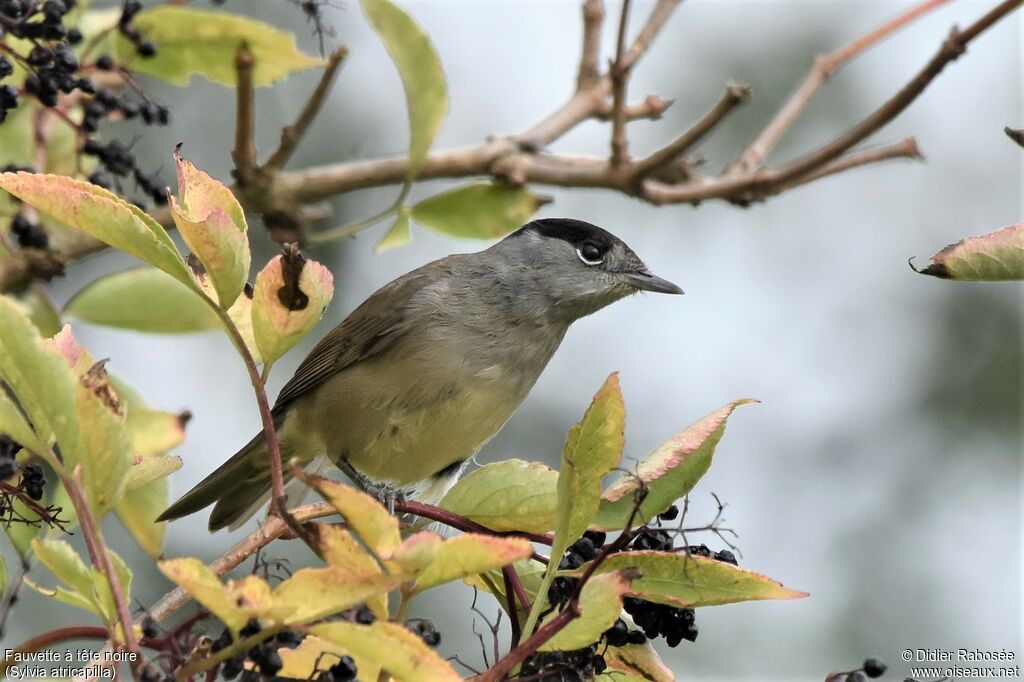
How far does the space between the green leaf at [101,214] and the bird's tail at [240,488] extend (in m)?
2.46

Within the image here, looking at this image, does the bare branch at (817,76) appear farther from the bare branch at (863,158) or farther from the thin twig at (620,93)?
the thin twig at (620,93)

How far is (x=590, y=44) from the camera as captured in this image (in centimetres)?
406

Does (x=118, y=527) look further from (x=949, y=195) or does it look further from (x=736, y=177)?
(x=949, y=195)

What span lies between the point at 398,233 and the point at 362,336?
3.56ft

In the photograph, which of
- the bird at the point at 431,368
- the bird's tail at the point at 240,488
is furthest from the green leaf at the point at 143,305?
the bird's tail at the point at 240,488

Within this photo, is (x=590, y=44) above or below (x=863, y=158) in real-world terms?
above

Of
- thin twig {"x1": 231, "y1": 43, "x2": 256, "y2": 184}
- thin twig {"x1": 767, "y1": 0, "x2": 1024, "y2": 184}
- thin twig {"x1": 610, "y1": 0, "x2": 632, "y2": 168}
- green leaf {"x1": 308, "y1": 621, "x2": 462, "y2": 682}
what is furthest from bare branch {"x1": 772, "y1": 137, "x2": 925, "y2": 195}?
green leaf {"x1": 308, "y1": 621, "x2": 462, "y2": 682}

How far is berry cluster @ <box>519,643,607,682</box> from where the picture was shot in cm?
201

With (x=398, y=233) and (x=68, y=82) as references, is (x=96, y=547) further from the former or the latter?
(x=398, y=233)

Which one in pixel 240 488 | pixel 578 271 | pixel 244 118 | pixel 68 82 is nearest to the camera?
pixel 68 82

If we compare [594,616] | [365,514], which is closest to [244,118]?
[365,514]

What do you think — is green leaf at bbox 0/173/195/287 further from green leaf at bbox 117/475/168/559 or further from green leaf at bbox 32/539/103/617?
green leaf at bbox 117/475/168/559

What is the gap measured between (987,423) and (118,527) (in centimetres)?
661

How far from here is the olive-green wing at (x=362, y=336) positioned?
4633 millimetres
